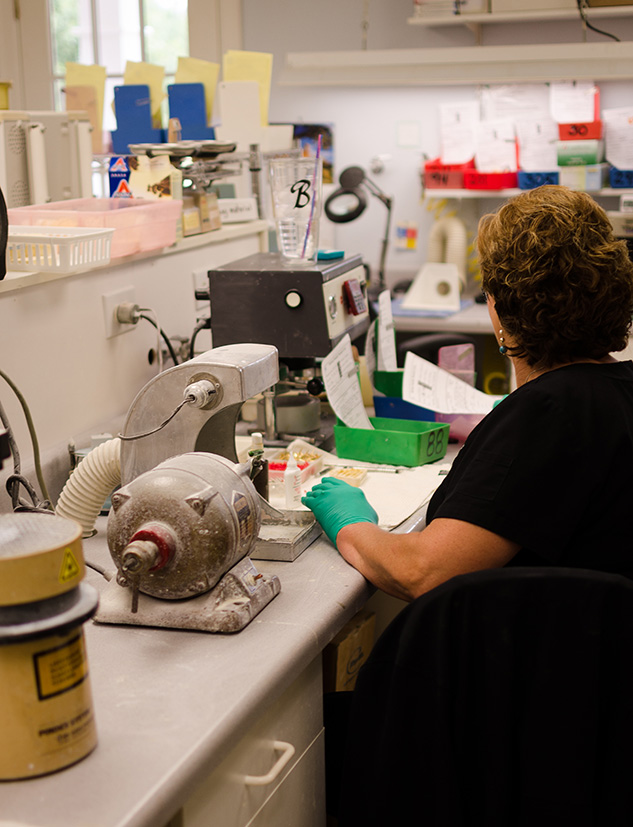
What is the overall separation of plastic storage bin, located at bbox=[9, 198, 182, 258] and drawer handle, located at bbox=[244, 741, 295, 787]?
3.81ft

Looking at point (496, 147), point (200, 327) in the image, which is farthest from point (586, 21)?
point (200, 327)

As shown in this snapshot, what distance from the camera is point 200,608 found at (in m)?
1.20

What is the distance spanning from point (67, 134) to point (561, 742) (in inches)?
77.1

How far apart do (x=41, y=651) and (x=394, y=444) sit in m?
1.15

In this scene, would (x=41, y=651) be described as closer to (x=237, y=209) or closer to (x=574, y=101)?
(x=237, y=209)

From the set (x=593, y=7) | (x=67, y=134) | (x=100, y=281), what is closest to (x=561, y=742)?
(x=100, y=281)

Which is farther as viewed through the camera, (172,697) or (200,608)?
(200,608)

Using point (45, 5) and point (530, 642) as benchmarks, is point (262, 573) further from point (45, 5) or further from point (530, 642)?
point (45, 5)

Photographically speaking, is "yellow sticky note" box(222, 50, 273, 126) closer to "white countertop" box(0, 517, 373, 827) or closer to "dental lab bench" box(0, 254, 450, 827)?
"dental lab bench" box(0, 254, 450, 827)

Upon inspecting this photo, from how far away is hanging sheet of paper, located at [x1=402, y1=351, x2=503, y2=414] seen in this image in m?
2.07

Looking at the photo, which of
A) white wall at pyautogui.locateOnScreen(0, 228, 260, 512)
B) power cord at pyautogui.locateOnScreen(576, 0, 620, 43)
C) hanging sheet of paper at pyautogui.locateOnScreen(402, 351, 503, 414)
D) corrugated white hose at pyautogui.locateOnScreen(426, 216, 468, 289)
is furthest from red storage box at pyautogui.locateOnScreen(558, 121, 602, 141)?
white wall at pyautogui.locateOnScreen(0, 228, 260, 512)

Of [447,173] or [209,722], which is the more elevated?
[447,173]

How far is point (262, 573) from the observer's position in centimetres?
133

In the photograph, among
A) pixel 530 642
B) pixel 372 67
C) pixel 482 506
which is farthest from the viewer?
pixel 372 67
